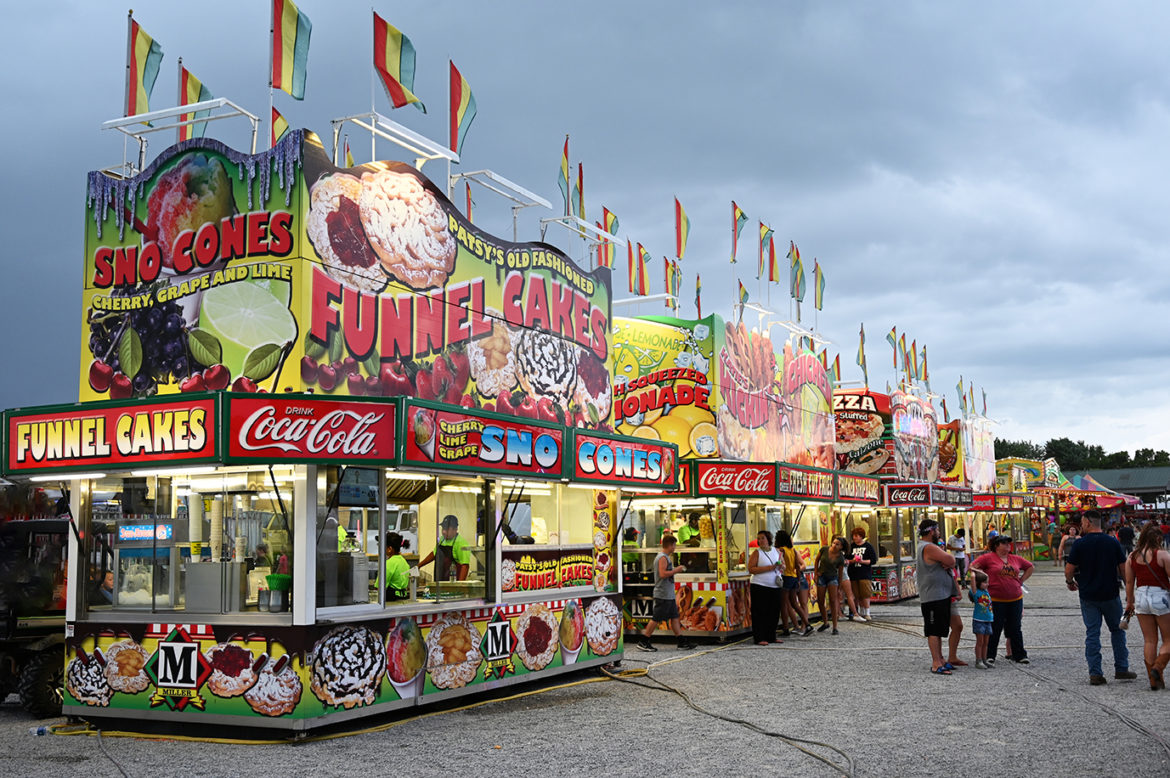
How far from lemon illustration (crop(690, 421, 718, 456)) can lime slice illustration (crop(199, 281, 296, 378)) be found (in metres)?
10.2

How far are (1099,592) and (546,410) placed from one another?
6.62 metres

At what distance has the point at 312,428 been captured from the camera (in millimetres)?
9375

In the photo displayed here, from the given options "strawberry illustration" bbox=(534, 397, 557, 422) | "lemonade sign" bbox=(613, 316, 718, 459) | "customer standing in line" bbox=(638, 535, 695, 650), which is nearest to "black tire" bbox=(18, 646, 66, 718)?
"strawberry illustration" bbox=(534, 397, 557, 422)

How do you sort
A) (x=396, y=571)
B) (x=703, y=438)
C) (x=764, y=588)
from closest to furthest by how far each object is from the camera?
(x=396, y=571)
(x=764, y=588)
(x=703, y=438)

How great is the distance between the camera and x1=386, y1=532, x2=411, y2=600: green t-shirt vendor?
35.8ft

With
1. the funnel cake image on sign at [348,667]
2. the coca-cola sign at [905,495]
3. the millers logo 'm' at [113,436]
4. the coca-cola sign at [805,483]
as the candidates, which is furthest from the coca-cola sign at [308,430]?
the coca-cola sign at [905,495]

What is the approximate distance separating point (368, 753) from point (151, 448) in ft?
10.8

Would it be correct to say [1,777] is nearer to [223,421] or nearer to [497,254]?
[223,421]

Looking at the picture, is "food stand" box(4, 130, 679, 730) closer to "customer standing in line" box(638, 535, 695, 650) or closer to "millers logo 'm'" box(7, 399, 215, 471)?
"millers logo 'm'" box(7, 399, 215, 471)

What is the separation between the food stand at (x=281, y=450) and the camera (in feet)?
31.3

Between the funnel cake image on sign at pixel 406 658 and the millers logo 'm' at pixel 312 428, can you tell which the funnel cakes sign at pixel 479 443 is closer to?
the millers logo 'm' at pixel 312 428

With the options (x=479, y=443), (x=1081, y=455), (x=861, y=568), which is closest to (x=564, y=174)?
(x=479, y=443)

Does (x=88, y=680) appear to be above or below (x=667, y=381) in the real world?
below

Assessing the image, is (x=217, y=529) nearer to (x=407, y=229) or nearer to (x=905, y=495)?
(x=407, y=229)
